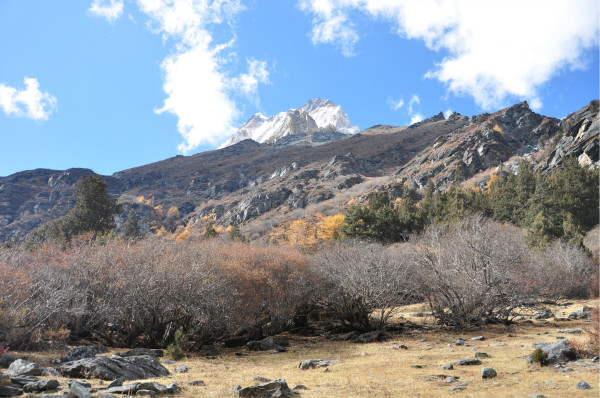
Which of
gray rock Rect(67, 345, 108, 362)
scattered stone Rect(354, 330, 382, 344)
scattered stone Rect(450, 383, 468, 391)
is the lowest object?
scattered stone Rect(354, 330, 382, 344)

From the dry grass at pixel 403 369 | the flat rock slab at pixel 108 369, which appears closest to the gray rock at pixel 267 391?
the dry grass at pixel 403 369

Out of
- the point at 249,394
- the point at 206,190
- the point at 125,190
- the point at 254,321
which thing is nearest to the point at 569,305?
the point at 254,321

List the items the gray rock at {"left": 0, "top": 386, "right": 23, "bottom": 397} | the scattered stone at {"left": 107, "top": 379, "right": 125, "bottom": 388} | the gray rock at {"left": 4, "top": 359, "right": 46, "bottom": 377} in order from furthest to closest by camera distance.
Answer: the gray rock at {"left": 4, "top": 359, "right": 46, "bottom": 377}
the scattered stone at {"left": 107, "top": 379, "right": 125, "bottom": 388}
the gray rock at {"left": 0, "top": 386, "right": 23, "bottom": 397}

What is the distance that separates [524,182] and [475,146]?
79.9m

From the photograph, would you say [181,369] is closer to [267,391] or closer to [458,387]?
[267,391]

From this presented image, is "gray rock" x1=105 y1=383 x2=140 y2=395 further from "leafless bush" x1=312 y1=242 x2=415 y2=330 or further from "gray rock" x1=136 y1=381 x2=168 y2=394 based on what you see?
"leafless bush" x1=312 y1=242 x2=415 y2=330

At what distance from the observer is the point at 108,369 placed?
1038 centimetres

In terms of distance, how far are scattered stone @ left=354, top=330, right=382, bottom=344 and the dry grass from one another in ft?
2.69

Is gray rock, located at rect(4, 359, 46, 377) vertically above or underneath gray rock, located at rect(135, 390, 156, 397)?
above

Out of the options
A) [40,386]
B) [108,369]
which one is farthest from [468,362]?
[40,386]

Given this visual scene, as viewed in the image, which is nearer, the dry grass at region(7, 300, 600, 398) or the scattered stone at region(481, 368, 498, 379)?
the dry grass at region(7, 300, 600, 398)

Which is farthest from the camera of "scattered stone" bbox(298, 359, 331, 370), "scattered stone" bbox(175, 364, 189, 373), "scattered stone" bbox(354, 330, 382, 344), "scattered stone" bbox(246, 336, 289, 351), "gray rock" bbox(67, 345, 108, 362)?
"scattered stone" bbox(354, 330, 382, 344)

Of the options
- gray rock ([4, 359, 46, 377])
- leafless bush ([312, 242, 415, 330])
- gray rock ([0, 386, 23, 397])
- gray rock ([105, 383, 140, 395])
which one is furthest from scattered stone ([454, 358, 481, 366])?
gray rock ([4, 359, 46, 377])

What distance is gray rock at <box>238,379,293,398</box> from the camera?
8.34m
